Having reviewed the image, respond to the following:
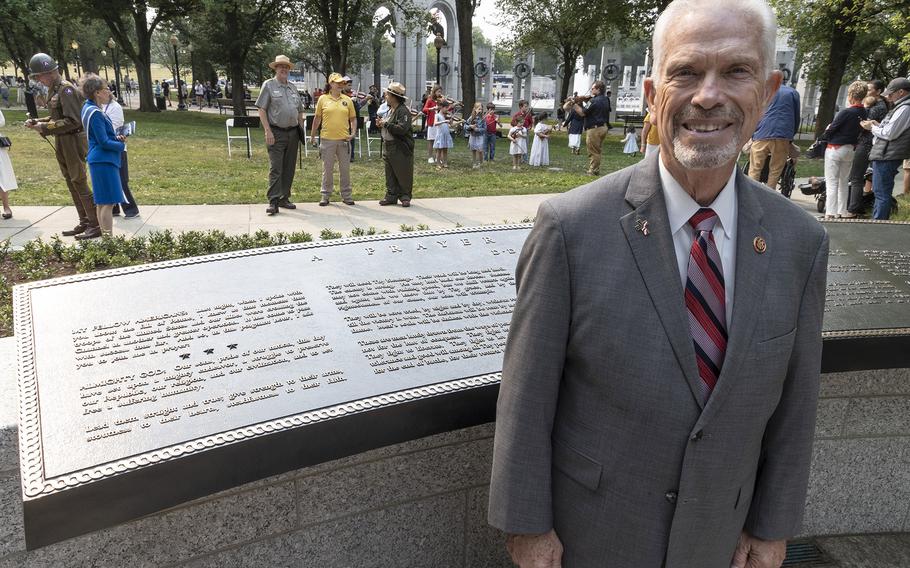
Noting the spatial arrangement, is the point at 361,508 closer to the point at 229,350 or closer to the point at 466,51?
the point at 229,350

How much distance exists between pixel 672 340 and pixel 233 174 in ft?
43.5

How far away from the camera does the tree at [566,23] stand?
30.2 meters

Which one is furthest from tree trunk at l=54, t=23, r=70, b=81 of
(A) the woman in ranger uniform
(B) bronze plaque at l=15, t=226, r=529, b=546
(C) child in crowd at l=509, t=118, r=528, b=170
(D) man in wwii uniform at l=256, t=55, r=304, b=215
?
(B) bronze plaque at l=15, t=226, r=529, b=546

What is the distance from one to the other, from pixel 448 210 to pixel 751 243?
849 cm

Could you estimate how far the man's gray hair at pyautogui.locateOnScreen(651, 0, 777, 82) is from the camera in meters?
1.38

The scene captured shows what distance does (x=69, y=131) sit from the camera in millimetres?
7348

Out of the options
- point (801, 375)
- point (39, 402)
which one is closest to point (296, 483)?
point (39, 402)

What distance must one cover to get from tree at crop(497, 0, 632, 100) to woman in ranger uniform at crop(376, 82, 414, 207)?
2306 centimetres

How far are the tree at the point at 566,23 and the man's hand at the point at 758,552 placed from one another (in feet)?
102

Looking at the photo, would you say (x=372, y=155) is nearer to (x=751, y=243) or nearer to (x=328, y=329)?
(x=328, y=329)

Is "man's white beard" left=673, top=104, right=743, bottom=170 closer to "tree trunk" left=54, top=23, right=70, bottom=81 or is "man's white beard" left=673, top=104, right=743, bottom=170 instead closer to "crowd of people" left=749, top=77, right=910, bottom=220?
"crowd of people" left=749, top=77, right=910, bottom=220

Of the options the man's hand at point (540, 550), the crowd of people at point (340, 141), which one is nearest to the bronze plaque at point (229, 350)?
the man's hand at point (540, 550)

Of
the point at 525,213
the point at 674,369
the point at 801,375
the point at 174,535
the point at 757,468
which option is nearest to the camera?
the point at 674,369

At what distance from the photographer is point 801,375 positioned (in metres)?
1.61
